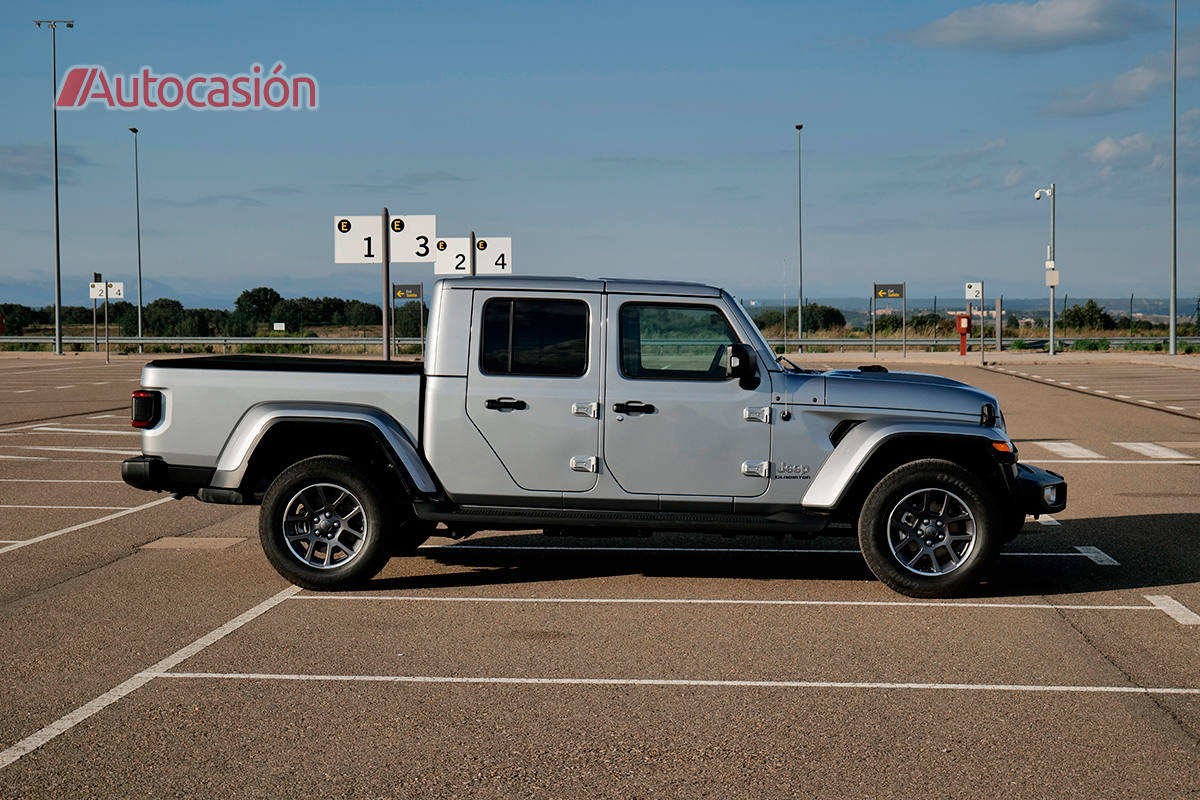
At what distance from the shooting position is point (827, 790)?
14.8ft

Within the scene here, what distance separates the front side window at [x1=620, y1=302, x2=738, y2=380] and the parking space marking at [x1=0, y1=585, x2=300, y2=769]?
2.65 metres

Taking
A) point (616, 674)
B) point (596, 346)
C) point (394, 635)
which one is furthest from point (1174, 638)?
point (394, 635)

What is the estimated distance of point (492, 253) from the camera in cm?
2433

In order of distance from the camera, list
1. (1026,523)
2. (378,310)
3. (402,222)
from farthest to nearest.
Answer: (378,310)
(402,222)
(1026,523)

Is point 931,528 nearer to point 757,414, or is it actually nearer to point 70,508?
point 757,414

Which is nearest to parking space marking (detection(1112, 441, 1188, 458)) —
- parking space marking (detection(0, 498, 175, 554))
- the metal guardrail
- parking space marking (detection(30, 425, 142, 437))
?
parking space marking (detection(0, 498, 175, 554))

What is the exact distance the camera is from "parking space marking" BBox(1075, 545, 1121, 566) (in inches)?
347

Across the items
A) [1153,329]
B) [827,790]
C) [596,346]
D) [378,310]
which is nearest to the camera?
[827,790]

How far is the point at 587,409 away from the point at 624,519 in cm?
72

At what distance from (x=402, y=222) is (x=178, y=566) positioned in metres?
9.30

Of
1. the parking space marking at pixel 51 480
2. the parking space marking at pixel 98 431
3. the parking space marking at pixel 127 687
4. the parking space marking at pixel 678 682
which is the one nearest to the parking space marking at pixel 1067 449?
the parking space marking at pixel 678 682

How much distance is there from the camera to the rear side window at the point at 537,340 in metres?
7.86

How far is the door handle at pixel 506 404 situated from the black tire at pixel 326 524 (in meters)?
0.87

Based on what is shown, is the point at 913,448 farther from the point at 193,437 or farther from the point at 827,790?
the point at 193,437
